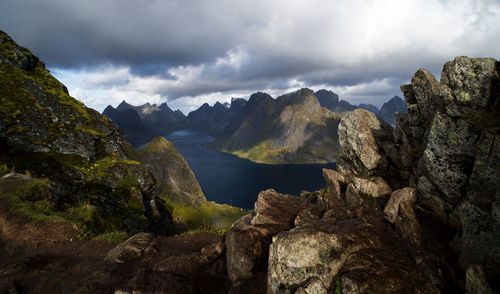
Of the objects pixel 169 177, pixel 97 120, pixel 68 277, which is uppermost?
pixel 97 120

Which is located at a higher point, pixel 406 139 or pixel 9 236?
pixel 406 139

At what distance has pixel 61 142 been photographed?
35906 millimetres

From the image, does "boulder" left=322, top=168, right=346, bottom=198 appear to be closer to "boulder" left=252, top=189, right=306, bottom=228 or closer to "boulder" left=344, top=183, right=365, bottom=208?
"boulder" left=344, top=183, right=365, bottom=208

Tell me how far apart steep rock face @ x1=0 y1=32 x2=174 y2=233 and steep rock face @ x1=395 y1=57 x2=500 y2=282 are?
1425 inches

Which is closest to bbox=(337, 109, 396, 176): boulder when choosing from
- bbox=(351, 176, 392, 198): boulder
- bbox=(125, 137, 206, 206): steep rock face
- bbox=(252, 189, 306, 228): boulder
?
bbox=(351, 176, 392, 198): boulder

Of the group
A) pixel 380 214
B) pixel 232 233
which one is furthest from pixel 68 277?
pixel 380 214

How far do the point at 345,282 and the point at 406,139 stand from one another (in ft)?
60.2

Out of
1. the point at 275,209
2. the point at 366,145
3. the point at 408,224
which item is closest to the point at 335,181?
the point at 366,145

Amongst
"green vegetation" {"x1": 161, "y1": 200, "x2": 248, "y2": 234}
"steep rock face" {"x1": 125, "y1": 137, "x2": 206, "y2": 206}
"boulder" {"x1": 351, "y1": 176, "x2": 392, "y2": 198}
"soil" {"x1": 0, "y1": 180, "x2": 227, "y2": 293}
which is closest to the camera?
"soil" {"x1": 0, "y1": 180, "x2": 227, "y2": 293}

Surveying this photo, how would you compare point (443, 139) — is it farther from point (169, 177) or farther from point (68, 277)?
point (169, 177)

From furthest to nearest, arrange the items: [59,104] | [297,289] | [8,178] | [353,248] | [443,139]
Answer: [59,104] < [8,178] < [443,139] < [353,248] < [297,289]

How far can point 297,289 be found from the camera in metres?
10.6

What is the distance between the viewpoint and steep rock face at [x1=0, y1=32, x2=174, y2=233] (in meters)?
32.0

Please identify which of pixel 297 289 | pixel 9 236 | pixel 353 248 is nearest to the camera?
pixel 297 289
